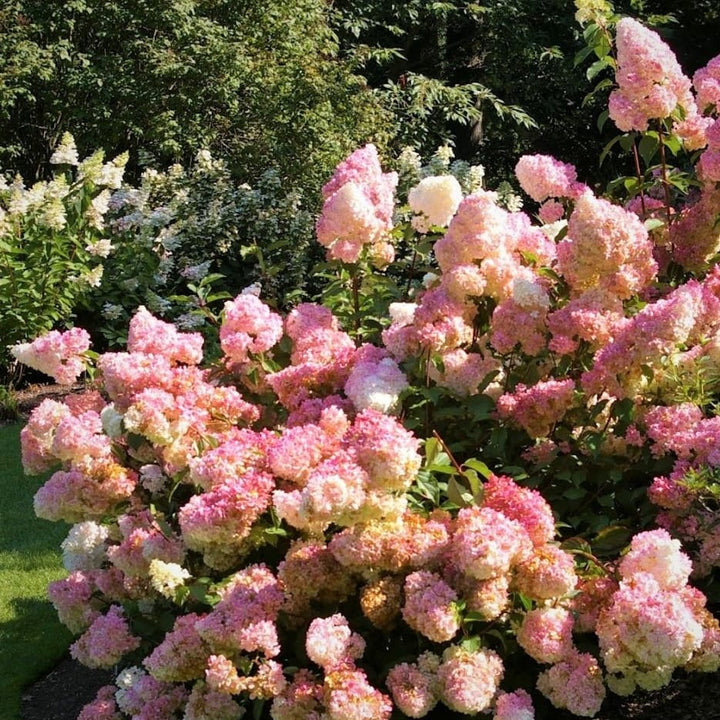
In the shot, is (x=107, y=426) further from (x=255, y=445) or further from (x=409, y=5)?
(x=409, y=5)

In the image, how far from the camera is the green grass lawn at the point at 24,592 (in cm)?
378

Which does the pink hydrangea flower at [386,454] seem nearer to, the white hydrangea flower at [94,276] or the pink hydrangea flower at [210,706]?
the pink hydrangea flower at [210,706]

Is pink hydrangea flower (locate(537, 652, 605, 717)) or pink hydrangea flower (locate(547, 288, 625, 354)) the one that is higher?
pink hydrangea flower (locate(547, 288, 625, 354))

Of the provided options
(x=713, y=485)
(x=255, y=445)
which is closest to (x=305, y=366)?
(x=255, y=445)

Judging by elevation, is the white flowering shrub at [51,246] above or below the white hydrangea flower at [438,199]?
below

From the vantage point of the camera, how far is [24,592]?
4441 mm

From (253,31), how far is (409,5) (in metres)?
3.38

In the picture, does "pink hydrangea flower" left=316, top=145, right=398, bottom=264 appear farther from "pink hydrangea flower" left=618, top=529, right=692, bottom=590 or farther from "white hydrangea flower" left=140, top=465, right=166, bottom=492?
"pink hydrangea flower" left=618, top=529, right=692, bottom=590

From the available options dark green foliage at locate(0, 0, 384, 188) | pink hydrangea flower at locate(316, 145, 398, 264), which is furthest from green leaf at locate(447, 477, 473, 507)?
dark green foliage at locate(0, 0, 384, 188)

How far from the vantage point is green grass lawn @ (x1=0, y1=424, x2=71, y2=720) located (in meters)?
3.78

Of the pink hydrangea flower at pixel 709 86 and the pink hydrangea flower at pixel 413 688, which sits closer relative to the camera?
the pink hydrangea flower at pixel 413 688

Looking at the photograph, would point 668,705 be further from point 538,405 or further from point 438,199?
point 438,199

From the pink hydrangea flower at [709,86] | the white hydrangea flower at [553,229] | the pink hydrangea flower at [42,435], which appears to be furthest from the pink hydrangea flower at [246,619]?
the pink hydrangea flower at [709,86]

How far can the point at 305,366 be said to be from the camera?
120 inches
